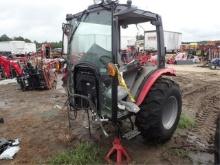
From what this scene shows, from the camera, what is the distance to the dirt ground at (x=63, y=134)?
507 cm

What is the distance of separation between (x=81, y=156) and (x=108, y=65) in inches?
58.4

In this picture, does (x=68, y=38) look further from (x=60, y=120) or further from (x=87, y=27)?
(x=60, y=120)

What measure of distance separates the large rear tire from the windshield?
34.5 inches

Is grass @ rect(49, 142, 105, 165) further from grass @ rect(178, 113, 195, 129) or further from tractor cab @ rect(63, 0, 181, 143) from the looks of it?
grass @ rect(178, 113, 195, 129)

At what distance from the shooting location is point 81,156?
4.91 meters

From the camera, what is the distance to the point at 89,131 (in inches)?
232

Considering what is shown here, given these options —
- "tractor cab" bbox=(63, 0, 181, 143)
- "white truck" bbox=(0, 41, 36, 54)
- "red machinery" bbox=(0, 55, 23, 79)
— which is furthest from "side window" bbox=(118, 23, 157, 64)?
"white truck" bbox=(0, 41, 36, 54)

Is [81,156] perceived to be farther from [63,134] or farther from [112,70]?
[112,70]

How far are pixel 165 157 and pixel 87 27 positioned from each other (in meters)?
2.43

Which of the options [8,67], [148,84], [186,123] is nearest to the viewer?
[148,84]

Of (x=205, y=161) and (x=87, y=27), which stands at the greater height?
(x=87, y=27)

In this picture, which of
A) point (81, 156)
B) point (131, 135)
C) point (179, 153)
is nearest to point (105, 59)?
point (131, 135)

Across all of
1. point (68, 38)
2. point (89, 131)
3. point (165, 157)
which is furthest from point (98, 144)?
point (68, 38)

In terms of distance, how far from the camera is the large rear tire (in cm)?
490
